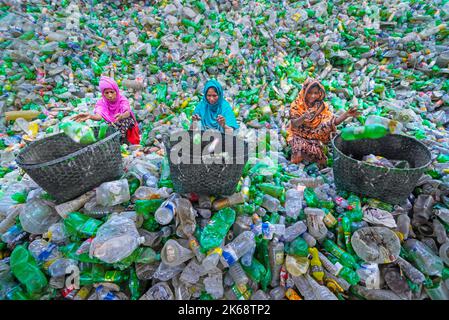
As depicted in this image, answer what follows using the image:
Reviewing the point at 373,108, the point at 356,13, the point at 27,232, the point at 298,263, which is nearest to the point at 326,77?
the point at 373,108

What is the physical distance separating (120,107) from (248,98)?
1.93 meters

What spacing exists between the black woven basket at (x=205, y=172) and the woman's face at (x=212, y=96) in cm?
82

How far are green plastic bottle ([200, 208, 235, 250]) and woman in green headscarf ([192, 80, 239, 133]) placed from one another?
0.95m

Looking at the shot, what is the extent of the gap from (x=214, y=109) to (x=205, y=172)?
3.83ft

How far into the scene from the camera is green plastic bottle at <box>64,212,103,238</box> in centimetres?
176

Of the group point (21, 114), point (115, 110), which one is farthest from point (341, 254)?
point (21, 114)

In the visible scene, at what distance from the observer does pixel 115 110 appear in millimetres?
3010

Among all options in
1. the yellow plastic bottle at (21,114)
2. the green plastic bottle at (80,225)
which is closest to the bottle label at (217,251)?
the green plastic bottle at (80,225)

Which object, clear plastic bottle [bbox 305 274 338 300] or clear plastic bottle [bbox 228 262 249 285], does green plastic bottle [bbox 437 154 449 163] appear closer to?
clear plastic bottle [bbox 305 274 338 300]

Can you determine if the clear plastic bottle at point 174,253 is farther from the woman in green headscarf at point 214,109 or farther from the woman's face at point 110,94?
the woman's face at point 110,94

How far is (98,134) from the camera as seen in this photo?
2166 millimetres

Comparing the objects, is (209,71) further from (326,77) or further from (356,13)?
(356,13)

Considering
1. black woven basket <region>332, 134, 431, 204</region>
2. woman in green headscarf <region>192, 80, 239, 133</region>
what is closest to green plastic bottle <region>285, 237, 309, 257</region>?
black woven basket <region>332, 134, 431, 204</region>

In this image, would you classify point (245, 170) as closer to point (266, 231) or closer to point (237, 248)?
point (266, 231)
